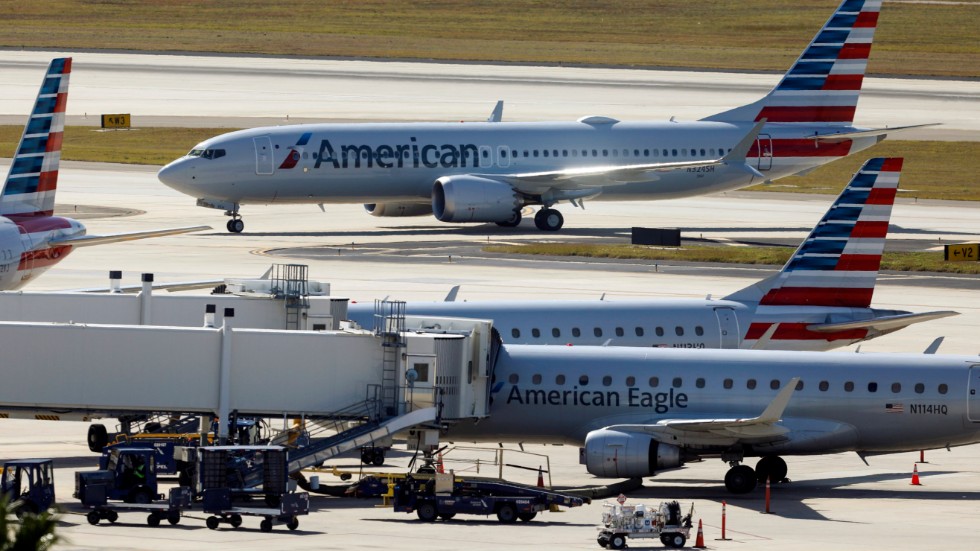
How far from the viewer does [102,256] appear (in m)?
84.9

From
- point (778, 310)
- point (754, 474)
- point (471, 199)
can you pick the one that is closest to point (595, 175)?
point (471, 199)

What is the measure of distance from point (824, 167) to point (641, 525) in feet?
353

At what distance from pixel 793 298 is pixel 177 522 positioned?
76.5 feet

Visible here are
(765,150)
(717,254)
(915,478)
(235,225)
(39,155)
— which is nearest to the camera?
(915,478)

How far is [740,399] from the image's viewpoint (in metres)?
43.5

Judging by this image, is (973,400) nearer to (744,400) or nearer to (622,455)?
(744,400)

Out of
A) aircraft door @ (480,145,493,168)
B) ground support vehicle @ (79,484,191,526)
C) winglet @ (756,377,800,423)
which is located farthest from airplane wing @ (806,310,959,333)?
aircraft door @ (480,145,493,168)

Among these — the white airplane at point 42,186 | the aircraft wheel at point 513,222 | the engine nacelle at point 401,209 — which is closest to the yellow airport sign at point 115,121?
the engine nacelle at point 401,209

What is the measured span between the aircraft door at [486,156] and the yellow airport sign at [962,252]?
23893 millimetres

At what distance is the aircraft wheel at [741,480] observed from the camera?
1665 inches

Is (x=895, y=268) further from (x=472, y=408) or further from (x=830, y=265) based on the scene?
(x=472, y=408)

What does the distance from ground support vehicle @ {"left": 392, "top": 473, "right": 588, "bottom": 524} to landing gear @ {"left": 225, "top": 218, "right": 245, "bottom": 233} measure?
5719cm

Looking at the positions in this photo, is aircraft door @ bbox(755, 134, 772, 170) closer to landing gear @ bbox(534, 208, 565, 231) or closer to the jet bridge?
landing gear @ bbox(534, 208, 565, 231)

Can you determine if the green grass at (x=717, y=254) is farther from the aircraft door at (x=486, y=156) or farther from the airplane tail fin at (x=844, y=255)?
the airplane tail fin at (x=844, y=255)
